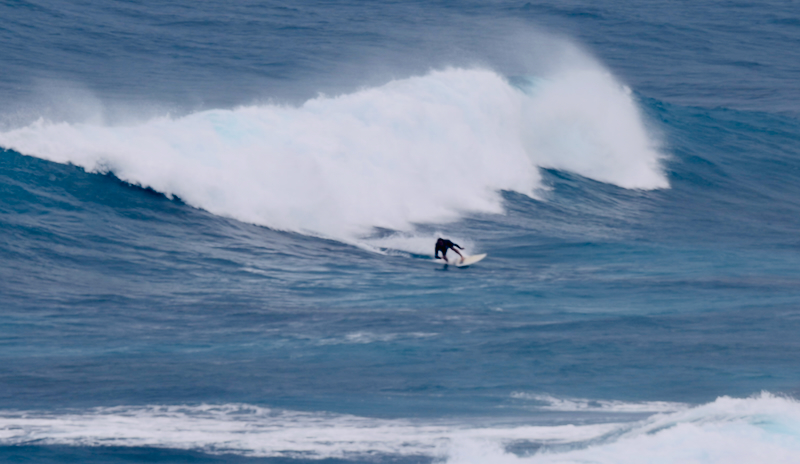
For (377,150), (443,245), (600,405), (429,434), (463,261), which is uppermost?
(377,150)

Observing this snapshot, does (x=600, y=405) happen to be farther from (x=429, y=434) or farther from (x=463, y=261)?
(x=463, y=261)

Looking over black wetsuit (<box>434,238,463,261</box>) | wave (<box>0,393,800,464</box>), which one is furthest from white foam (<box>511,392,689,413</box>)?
black wetsuit (<box>434,238,463,261</box>)

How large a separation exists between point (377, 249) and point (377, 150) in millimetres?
5467

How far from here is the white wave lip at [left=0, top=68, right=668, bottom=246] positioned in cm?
1812

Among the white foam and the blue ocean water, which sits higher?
the blue ocean water

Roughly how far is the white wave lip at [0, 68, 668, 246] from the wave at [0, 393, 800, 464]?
9.38 metres

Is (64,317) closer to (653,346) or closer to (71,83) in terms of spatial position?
(653,346)

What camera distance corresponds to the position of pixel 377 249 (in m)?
17.1

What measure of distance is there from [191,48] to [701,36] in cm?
2378

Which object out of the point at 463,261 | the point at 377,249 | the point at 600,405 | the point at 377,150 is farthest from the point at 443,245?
the point at 600,405

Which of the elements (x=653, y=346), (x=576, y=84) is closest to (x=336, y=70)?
(x=576, y=84)

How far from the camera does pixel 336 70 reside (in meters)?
31.8

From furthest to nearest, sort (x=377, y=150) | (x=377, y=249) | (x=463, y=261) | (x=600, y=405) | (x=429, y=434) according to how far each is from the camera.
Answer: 1. (x=377, y=150)
2. (x=377, y=249)
3. (x=463, y=261)
4. (x=600, y=405)
5. (x=429, y=434)

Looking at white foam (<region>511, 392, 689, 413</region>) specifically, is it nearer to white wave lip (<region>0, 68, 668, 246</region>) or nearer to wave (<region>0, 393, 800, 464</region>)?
wave (<region>0, 393, 800, 464</region>)
